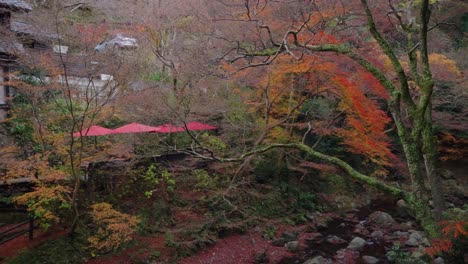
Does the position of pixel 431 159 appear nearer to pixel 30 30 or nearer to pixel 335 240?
pixel 335 240

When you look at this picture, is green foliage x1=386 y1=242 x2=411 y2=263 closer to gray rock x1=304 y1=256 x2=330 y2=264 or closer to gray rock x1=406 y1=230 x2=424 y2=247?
gray rock x1=406 y1=230 x2=424 y2=247

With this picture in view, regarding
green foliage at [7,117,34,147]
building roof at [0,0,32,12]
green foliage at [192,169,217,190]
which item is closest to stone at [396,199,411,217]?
green foliage at [192,169,217,190]

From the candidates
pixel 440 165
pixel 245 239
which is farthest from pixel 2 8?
pixel 440 165

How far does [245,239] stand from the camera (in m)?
11.4

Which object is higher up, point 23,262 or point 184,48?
point 184,48

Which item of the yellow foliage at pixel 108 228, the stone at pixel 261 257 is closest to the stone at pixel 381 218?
the stone at pixel 261 257

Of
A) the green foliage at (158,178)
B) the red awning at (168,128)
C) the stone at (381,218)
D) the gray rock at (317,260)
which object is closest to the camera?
the gray rock at (317,260)

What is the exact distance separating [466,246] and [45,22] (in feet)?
41.8

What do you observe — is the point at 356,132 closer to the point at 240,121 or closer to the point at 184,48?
the point at 240,121

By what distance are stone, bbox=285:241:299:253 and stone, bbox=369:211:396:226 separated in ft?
14.0

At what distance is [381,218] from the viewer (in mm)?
13391

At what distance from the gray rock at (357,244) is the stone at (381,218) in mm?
2322

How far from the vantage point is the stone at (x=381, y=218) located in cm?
1319

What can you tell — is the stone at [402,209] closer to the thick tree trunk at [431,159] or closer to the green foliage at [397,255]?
the green foliage at [397,255]
